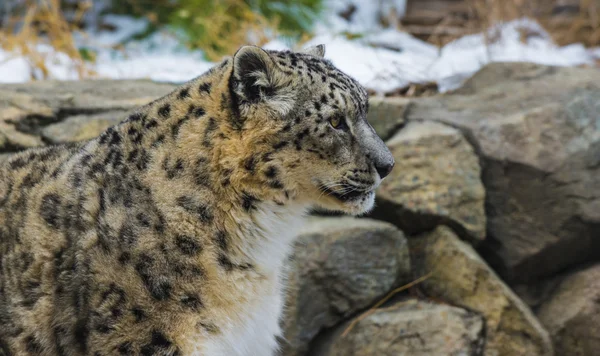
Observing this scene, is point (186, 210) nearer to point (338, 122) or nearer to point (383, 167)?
point (338, 122)

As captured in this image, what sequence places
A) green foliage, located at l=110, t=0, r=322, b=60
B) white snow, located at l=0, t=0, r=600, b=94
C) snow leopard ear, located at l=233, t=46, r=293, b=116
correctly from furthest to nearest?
green foliage, located at l=110, t=0, r=322, b=60, white snow, located at l=0, t=0, r=600, b=94, snow leopard ear, located at l=233, t=46, r=293, b=116

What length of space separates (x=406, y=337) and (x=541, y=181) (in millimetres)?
1536

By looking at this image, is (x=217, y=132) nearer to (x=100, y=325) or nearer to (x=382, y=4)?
(x=100, y=325)

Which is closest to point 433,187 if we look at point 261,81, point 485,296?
point 485,296

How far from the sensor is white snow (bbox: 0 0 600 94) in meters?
6.52

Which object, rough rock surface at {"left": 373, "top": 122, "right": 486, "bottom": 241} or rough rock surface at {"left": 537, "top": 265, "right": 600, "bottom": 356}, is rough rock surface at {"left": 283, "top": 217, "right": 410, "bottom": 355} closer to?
rough rock surface at {"left": 373, "top": 122, "right": 486, "bottom": 241}

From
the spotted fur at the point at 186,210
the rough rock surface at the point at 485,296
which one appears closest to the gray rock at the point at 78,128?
the spotted fur at the point at 186,210

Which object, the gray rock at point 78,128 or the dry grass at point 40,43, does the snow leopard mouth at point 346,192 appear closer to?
the gray rock at point 78,128

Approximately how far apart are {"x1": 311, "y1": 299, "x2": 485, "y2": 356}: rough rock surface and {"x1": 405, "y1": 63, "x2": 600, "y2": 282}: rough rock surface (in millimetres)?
775

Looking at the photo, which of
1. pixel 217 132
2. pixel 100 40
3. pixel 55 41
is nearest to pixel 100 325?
pixel 217 132

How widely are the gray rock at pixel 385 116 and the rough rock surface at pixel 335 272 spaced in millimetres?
851

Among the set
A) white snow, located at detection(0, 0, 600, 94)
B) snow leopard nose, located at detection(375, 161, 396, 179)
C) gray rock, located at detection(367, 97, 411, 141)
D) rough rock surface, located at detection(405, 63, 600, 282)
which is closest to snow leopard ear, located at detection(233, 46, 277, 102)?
snow leopard nose, located at detection(375, 161, 396, 179)

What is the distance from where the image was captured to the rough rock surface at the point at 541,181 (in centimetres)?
529

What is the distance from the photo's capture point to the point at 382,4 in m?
9.93
